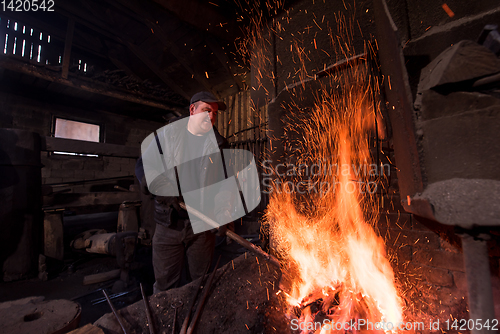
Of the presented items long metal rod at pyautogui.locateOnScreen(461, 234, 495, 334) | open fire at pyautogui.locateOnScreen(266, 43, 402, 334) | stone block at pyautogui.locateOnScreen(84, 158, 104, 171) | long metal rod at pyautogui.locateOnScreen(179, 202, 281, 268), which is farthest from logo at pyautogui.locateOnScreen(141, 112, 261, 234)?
stone block at pyautogui.locateOnScreen(84, 158, 104, 171)

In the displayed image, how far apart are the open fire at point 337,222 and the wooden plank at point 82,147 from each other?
3.89m

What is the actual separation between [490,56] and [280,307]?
2.10 metres

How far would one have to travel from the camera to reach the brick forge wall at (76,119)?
6.70 meters

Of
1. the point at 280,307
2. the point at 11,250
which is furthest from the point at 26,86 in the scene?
the point at 280,307

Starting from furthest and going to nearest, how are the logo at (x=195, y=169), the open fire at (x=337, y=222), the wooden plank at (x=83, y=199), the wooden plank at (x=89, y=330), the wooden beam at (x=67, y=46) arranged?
the wooden beam at (x=67, y=46), the wooden plank at (x=83, y=199), the logo at (x=195, y=169), the open fire at (x=337, y=222), the wooden plank at (x=89, y=330)

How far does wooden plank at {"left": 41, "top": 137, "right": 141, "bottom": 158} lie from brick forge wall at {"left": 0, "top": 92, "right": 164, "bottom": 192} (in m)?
4.14

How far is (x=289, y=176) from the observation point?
8.06ft

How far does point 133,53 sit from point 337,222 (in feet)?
27.0

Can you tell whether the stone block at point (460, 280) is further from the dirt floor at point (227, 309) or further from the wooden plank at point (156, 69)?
the wooden plank at point (156, 69)

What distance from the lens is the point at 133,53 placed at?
7234 mm

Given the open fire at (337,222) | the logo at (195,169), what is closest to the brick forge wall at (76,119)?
the logo at (195,169)

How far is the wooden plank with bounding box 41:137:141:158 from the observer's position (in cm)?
380

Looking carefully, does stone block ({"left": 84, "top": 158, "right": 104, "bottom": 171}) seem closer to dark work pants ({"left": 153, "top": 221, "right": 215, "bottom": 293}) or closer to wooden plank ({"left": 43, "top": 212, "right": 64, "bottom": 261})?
wooden plank ({"left": 43, "top": 212, "right": 64, "bottom": 261})

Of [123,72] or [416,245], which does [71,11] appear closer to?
[123,72]
